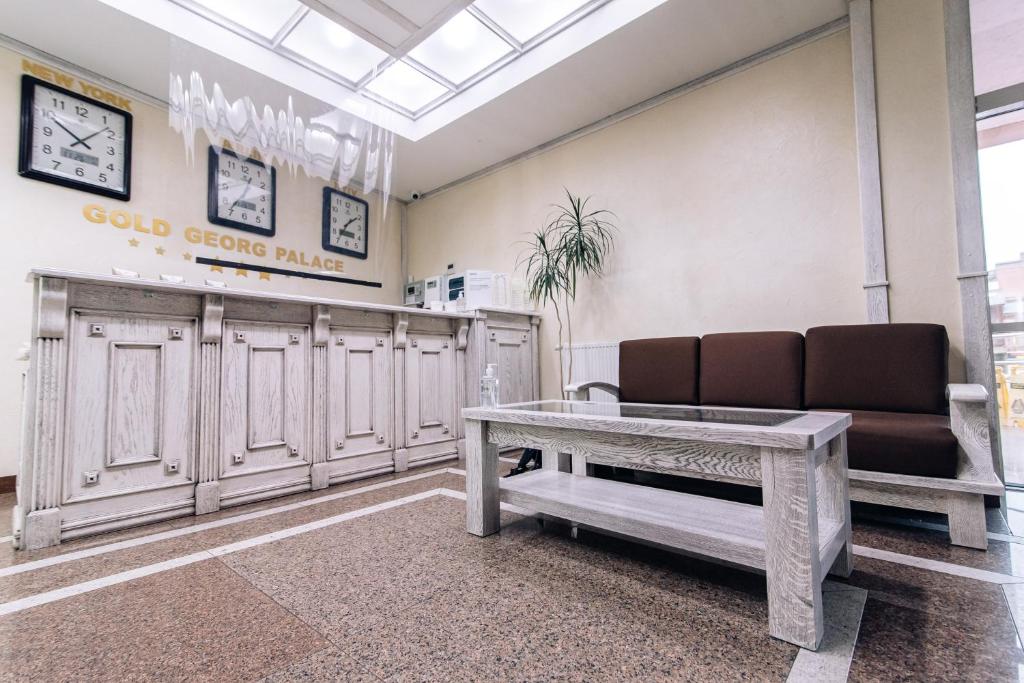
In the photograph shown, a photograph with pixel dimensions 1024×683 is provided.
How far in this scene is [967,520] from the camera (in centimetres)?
177

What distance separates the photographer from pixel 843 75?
9.36 ft

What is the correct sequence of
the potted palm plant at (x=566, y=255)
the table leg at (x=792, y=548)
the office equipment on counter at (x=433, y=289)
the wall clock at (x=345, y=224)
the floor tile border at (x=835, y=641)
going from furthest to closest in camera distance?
the wall clock at (x=345, y=224) < the office equipment on counter at (x=433, y=289) < the potted palm plant at (x=566, y=255) < the table leg at (x=792, y=548) < the floor tile border at (x=835, y=641)

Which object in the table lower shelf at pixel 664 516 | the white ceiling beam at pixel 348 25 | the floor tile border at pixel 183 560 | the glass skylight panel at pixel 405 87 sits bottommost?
the floor tile border at pixel 183 560

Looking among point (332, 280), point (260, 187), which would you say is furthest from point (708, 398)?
point (260, 187)

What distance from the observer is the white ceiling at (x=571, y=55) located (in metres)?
2.83

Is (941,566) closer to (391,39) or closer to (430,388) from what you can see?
(430,388)

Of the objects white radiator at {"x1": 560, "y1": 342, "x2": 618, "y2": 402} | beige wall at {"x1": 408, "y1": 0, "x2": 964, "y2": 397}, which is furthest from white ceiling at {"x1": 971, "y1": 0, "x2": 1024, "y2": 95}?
white radiator at {"x1": 560, "y1": 342, "x2": 618, "y2": 402}

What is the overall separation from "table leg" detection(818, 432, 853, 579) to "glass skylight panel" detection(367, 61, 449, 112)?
3875 millimetres

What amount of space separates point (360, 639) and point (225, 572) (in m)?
0.78

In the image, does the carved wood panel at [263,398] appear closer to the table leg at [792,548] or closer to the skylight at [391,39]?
the skylight at [391,39]

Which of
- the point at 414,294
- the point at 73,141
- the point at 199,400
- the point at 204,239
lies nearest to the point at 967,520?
the point at 199,400

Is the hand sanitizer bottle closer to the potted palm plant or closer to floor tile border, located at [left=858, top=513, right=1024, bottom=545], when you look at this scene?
the potted palm plant

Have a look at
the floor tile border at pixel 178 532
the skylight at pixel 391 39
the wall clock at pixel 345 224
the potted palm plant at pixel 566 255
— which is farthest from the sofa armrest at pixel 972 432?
the wall clock at pixel 345 224

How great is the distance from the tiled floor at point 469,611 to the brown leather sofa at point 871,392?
0.24 m
